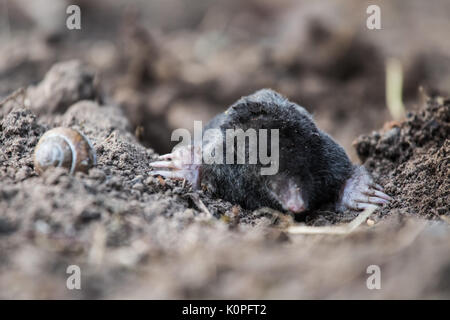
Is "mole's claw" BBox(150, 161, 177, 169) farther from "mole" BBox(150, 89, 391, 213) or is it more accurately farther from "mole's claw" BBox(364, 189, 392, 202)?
"mole's claw" BBox(364, 189, 392, 202)

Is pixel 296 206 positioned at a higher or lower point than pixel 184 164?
lower

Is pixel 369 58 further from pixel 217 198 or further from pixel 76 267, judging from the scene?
pixel 76 267

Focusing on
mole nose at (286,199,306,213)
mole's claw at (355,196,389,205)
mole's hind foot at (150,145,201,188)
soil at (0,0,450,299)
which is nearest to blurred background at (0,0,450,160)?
soil at (0,0,450,299)

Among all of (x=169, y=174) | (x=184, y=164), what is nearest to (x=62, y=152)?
(x=169, y=174)

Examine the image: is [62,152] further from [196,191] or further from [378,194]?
[378,194]
